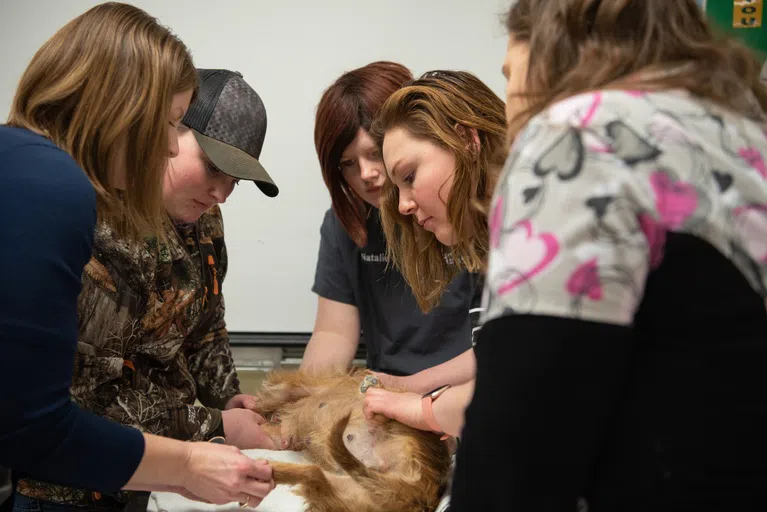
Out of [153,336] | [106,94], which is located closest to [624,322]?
[106,94]

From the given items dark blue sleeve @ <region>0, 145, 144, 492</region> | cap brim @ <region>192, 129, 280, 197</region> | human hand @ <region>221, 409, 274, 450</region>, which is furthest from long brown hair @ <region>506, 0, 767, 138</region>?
human hand @ <region>221, 409, 274, 450</region>

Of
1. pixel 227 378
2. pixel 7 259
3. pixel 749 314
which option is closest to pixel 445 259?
pixel 227 378

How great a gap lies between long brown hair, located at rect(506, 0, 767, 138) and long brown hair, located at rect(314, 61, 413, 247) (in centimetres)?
150

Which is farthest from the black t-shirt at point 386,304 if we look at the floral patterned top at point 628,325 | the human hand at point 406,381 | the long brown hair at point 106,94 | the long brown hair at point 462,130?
the floral patterned top at point 628,325

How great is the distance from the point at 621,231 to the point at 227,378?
5.57 feet

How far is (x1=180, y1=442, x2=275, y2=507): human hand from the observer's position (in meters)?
1.43

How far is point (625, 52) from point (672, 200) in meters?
0.22

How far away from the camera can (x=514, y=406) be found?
2.42 feet

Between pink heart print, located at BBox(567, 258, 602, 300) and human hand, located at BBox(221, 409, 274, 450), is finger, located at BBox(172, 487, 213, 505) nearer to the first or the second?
human hand, located at BBox(221, 409, 274, 450)

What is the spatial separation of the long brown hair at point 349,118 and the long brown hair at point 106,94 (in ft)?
3.42

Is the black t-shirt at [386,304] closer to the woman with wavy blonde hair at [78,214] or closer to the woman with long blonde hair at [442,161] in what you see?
the woman with long blonde hair at [442,161]

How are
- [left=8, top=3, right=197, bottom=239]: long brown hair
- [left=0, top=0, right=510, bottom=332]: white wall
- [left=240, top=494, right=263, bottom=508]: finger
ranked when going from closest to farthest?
[left=8, top=3, right=197, bottom=239]: long brown hair < [left=240, top=494, right=263, bottom=508]: finger < [left=0, top=0, right=510, bottom=332]: white wall

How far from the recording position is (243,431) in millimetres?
2021

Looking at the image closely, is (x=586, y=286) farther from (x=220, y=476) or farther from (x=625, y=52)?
(x=220, y=476)
